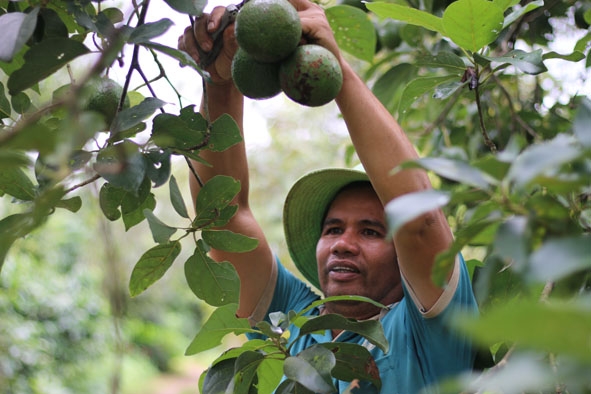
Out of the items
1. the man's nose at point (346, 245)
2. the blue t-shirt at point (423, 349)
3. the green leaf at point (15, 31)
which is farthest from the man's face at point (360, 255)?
the green leaf at point (15, 31)

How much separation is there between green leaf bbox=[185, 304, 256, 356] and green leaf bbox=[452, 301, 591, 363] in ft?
2.47

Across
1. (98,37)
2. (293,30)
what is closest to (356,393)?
(293,30)

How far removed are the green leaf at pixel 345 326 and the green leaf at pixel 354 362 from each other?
2 cm

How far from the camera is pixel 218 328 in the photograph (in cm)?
115

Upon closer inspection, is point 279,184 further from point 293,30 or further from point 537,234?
point 537,234

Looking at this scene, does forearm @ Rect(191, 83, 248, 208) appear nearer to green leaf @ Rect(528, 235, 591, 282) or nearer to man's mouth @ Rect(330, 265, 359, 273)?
man's mouth @ Rect(330, 265, 359, 273)

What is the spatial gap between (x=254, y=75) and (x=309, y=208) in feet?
2.31

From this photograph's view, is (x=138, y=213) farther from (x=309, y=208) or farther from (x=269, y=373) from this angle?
(x=309, y=208)

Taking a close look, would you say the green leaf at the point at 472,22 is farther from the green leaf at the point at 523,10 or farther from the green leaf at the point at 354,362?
the green leaf at the point at 354,362

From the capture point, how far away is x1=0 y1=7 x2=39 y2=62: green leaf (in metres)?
0.87

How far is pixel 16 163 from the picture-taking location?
54cm

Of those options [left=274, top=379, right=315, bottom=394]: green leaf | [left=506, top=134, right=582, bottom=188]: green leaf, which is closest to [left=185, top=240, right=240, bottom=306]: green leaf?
[left=274, top=379, right=315, bottom=394]: green leaf

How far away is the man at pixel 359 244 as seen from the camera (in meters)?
1.29

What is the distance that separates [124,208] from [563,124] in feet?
4.39
